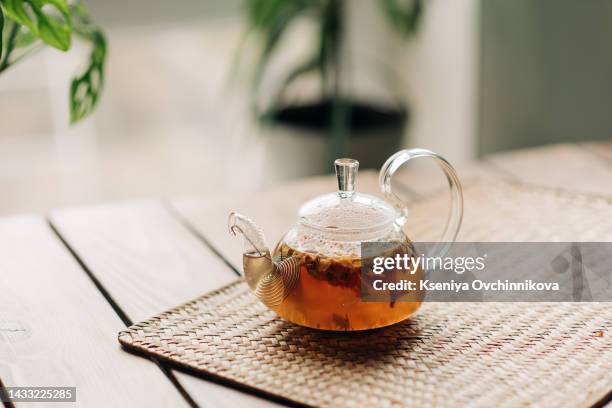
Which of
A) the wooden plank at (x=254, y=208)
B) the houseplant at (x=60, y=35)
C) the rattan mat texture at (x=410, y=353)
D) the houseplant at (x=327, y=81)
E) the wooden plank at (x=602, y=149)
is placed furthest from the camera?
the houseplant at (x=327, y=81)

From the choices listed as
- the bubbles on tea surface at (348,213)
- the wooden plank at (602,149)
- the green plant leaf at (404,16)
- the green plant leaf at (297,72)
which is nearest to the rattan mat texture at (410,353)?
the bubbles on tea surface at (348,213)

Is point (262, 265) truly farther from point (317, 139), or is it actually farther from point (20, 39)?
point (317, 139)

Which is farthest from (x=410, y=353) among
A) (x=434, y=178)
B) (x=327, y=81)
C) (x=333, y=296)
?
(x=327, y=81)

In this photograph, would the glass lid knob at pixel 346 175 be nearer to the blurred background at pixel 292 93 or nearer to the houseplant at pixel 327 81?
the blurred background at pixel 292 93

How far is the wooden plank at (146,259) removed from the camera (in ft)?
2.95

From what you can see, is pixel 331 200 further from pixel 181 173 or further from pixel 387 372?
pixel 181 173

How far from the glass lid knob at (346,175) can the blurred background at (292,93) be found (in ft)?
3.76

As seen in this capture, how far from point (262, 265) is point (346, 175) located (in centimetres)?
12

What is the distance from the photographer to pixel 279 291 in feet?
2.58

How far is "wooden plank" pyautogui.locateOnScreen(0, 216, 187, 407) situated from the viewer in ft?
2.42

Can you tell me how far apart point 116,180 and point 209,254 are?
1979mm

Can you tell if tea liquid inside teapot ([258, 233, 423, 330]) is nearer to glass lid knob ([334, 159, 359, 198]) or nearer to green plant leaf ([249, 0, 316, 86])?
glass lid knob ([334, 159, 359, 198])

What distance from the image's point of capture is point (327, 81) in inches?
91.0

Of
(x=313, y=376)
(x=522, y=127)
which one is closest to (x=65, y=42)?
(x=313, y=376)
